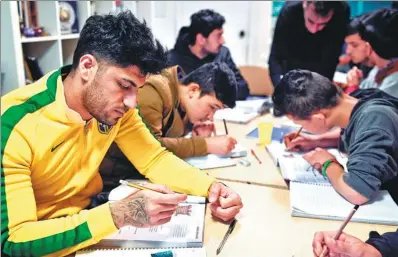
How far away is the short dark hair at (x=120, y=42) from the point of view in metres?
1.05

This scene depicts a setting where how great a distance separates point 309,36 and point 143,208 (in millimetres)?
2021

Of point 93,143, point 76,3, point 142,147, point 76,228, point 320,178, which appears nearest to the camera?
point 76,228

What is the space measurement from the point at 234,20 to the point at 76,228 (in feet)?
11.4

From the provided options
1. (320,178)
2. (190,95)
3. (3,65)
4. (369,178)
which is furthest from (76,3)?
(369,178)

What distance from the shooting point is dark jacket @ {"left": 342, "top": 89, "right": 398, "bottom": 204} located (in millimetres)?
1247

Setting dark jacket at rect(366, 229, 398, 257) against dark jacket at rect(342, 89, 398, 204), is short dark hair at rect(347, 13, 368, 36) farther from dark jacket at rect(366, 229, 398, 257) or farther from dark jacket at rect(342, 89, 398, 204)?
dark jacket at rect(366, 229, 398, 257)

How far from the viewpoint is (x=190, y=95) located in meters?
1.84

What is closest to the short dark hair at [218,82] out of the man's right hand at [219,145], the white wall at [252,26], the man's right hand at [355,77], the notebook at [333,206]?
the man's right hand at [219,145]

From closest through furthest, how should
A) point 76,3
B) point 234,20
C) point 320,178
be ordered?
1. point 320,178
2. point 76,3
3. point 234,20

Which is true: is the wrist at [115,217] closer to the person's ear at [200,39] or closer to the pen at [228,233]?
the pen at [228,233]

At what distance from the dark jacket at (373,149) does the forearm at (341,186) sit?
17mm

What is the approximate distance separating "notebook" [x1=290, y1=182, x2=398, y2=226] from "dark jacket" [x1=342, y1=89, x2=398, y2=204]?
56 millimetres

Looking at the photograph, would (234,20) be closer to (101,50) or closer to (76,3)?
(76,3)

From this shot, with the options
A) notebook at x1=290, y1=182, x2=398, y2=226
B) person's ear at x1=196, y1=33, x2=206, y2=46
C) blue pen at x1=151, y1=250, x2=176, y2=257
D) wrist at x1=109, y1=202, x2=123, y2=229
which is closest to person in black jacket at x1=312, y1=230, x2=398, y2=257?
notebook at x1=290, y1=182, x2=398, y2=226
